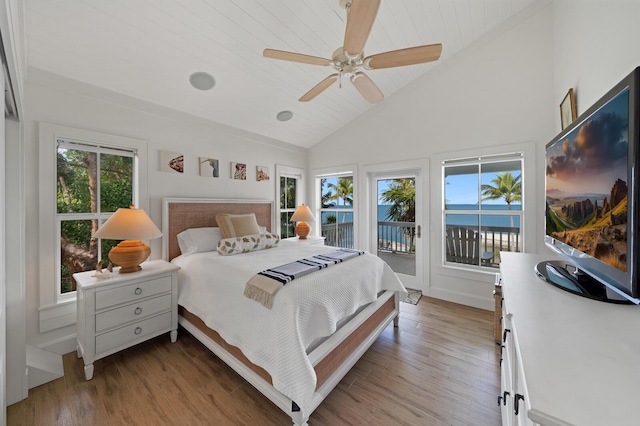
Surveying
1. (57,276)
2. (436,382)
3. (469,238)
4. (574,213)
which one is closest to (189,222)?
(57,276)

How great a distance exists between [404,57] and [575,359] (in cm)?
188

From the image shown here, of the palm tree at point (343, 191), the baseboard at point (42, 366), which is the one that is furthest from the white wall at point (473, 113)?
the baseboard at point (42, 366)

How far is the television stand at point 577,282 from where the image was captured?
3.23 feet

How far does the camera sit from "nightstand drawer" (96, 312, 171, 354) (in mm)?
1961

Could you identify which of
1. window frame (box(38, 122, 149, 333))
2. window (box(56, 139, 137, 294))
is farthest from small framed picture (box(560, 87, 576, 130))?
window frame (box(38, 122, 149, 333))

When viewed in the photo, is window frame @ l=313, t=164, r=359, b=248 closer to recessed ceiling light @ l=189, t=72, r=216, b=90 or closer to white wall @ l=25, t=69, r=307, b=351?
white wall @ l=25, t=69, r=307, b=351

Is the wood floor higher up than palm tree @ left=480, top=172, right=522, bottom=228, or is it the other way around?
palm tree @ left=480, top=172, right=522, bottom=228

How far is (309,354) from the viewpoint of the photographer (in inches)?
60.6

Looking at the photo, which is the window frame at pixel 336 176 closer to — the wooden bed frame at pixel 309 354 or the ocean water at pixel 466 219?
the ocean water at pixel 466 219

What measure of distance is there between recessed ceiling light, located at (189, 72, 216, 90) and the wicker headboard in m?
1.30

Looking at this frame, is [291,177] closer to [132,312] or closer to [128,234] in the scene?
[128,234]

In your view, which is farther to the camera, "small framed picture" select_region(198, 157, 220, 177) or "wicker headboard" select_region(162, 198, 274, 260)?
"small framed picture" select_region(198, 157, 220, 177)

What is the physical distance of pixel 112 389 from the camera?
180cm

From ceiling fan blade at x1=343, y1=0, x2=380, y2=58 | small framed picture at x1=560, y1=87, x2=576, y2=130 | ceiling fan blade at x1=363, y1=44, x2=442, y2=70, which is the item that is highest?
ceiling fan blade at x1=363, y1=44, x2=442, y2=70
